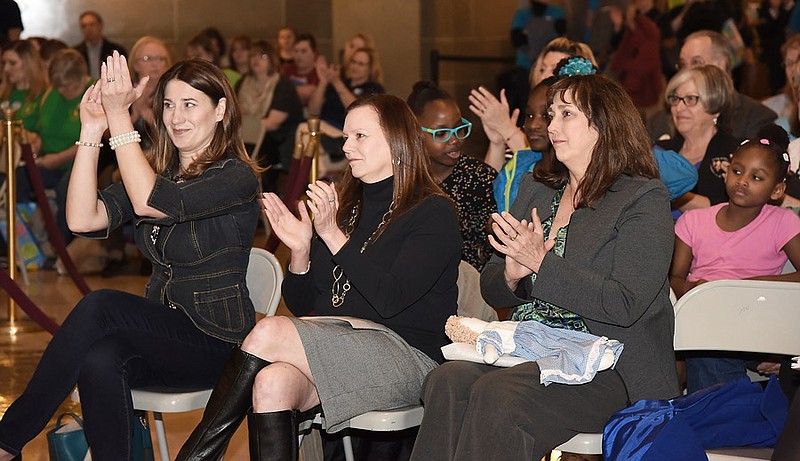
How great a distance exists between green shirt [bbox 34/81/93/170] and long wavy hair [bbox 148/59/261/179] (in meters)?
4.47

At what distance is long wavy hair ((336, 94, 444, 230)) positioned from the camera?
3.20 m

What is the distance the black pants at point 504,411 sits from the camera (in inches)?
105

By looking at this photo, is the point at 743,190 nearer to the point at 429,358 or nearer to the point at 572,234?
the point at 572,234

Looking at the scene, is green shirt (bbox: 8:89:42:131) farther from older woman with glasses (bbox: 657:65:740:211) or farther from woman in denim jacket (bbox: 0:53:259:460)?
older woman with glasses (bbox: 657:65:740:211)

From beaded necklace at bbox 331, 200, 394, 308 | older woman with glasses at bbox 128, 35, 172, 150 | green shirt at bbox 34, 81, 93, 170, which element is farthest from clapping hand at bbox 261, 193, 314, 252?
green shirt at bbox 34, 81, 93, 170

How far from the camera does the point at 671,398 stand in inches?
112

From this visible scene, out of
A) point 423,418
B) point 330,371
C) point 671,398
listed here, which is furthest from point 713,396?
point 330,371

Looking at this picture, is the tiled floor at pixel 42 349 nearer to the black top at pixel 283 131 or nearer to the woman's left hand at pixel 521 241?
the woman's left hand at pixel 521 241

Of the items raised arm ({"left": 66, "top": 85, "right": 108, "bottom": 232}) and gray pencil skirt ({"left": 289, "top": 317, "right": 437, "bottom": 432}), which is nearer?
gray pencil skirt ({"left": 289, "top": 317, "right": 437, "bottom": 432})

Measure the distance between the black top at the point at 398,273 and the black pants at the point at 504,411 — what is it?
10.7 inches

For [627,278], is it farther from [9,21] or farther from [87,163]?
[9,21]

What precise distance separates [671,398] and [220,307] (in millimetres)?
1289

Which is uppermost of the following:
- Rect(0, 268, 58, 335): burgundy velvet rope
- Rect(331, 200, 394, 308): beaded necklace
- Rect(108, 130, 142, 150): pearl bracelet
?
Rect(108, 130, 142, 150): pearl bracelet

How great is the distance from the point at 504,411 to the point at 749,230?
154cm
